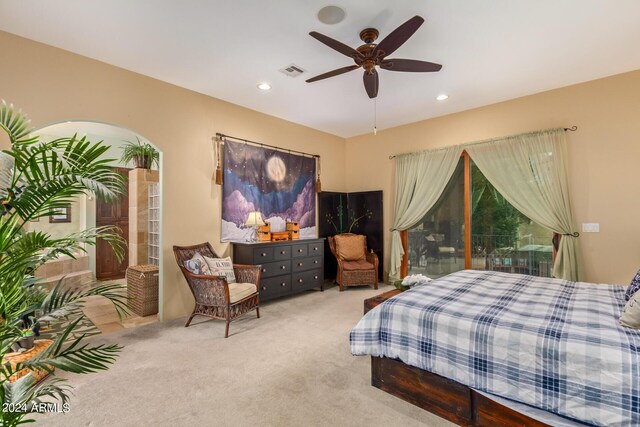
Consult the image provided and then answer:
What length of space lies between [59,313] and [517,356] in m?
2.36

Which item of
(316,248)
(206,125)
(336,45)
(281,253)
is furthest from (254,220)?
(336,45)

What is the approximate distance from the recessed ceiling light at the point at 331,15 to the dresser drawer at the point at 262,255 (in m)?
2.83

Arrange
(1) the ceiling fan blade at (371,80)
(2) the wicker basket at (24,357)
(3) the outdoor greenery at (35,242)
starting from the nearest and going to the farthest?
(3) the outdoor greenery at (35,242)
(2) the wicker basket at (24,357)
(1) the ceiling fan blade at (371,80)

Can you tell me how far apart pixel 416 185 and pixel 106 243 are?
19.8 feet

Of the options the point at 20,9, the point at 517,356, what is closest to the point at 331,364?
the point at 517,356

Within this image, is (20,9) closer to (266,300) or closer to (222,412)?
(222,412)

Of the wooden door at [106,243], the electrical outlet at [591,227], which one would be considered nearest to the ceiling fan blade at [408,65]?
the electrical outlet at [591,227]

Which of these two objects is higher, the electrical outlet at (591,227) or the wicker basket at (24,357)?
the electrical outlet at (591,227)

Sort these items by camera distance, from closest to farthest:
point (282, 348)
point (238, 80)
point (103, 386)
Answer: point (103, 386)
point (282, 348)
point (238, 80)

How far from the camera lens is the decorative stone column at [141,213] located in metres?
4.90

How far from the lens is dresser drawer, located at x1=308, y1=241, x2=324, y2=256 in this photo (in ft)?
16.2

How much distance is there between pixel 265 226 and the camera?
461 centimetres

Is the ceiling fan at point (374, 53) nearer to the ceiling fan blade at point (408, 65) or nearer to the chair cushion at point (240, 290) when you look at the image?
the ceiling fan blade at point (408, 65)

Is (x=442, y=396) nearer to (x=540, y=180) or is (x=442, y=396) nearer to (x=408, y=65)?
(x=408, y=65)
